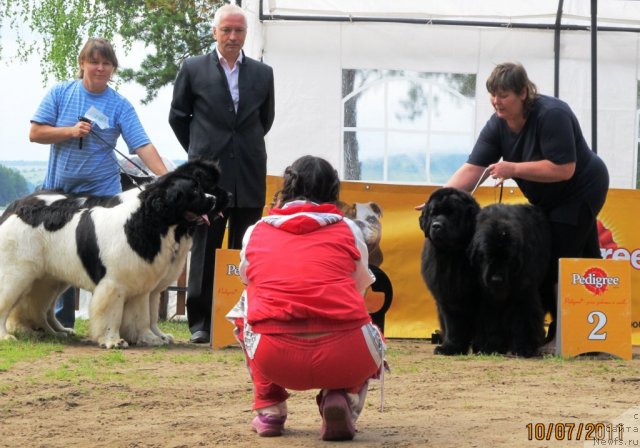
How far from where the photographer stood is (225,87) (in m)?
7.01

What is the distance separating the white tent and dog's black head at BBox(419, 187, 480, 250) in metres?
3.04

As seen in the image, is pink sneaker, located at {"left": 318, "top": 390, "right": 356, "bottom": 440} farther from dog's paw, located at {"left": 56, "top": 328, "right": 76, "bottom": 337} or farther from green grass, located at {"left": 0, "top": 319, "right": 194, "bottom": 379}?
dog's paw, located at {"left": 56, "top": 328, "right": 76, "bottom": 337}

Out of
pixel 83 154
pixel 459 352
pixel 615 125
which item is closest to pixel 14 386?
pixel 83 154

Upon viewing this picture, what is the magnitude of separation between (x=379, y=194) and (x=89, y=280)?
238cm

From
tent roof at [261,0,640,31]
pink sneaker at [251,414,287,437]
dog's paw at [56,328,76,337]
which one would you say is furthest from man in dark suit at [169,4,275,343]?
pink sneaker at [251,414,287,437]

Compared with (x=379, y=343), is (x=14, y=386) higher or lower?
lower

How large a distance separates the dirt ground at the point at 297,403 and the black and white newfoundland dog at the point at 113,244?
1.58ft

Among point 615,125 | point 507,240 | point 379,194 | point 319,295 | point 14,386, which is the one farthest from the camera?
point 615,125

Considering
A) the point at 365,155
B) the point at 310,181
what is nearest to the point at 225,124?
the point at 365,155

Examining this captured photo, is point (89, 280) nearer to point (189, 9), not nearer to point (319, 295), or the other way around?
point (319, 295)

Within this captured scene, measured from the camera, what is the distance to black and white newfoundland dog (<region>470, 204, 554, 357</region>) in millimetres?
6250

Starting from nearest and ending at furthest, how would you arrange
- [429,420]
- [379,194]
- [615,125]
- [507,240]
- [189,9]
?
[429,420], [507,240], [379,194], [615,125], [189,9]

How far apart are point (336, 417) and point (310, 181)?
0.88m

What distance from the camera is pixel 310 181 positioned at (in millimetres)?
3895
